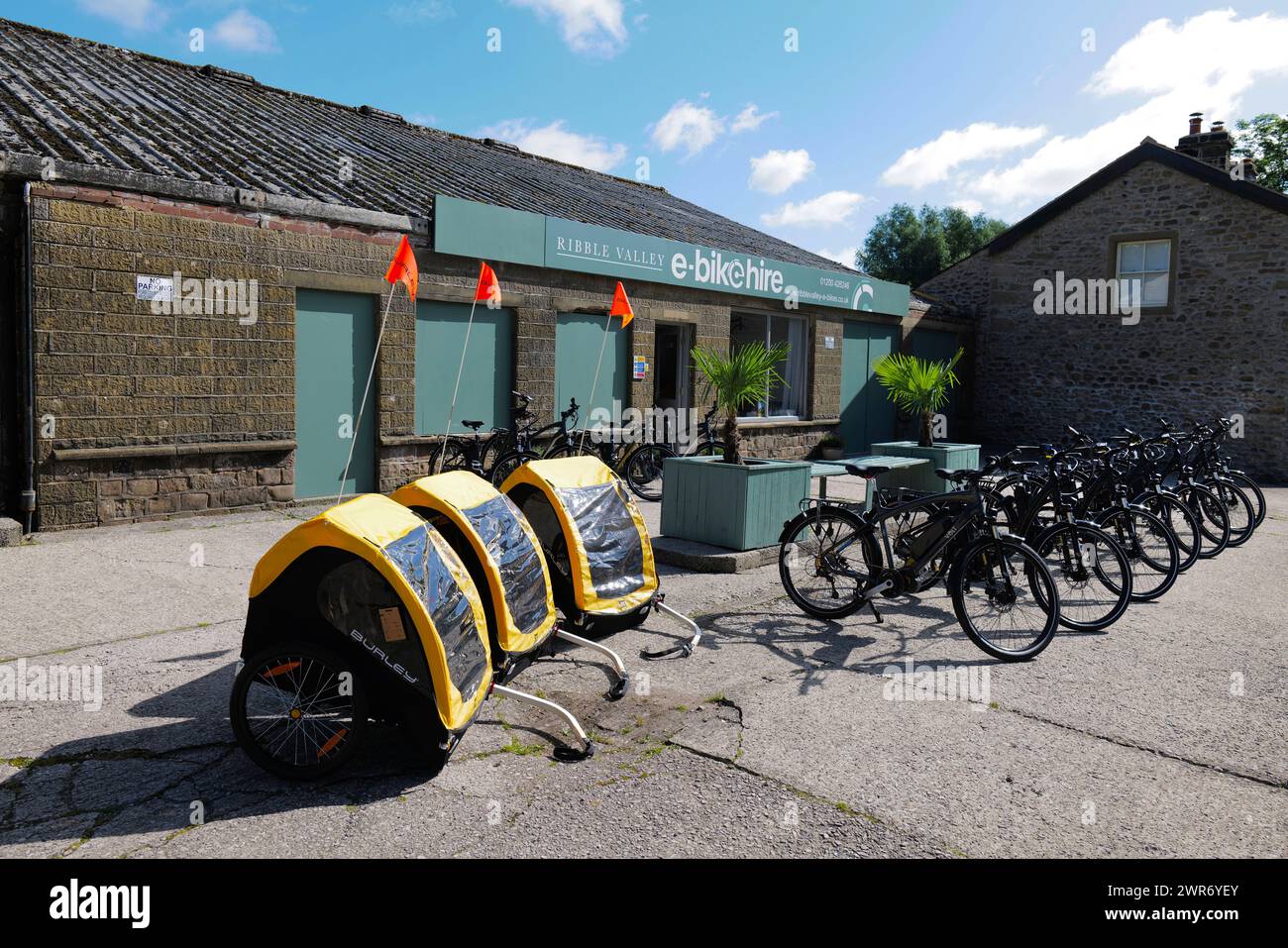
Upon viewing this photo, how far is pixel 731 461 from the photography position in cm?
830

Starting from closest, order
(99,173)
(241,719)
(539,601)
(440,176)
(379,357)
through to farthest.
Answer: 1. (241,719)
2. (539,601)
3. (99,173)
4. (379,357)
5. (440,176)

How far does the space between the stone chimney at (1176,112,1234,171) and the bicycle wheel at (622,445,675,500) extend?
1403cm

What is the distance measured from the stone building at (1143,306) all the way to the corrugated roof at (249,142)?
6666 millimetres

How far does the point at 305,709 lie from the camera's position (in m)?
3.67

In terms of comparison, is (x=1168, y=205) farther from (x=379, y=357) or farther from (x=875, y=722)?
(x=875, y=722)

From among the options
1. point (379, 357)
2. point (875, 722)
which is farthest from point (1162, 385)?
point (875, 722)

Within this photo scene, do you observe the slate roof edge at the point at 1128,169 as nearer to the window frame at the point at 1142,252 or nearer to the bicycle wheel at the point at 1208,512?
the window frame at the point at 1142,252

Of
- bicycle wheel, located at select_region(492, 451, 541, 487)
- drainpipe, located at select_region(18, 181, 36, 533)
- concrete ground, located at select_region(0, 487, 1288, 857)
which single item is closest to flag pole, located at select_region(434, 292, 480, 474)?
bicycle wheel, located at select_region(492, 451, 541, 487)

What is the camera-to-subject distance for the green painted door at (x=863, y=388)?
58.9 ft

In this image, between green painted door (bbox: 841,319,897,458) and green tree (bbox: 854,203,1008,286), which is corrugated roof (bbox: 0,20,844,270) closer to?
green painted door (bbox: 841,319,897,458)

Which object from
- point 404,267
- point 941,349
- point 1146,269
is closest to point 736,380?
point 404,267

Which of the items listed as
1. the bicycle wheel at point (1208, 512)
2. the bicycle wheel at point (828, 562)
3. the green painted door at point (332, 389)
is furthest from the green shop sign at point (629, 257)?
the bicycle wheel at point (1208, 512)

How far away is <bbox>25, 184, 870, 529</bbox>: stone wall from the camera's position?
26.6ft

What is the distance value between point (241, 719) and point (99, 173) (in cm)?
669
